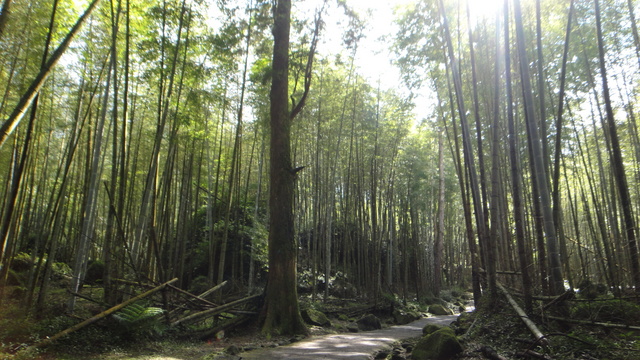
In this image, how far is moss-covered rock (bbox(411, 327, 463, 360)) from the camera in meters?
3.79

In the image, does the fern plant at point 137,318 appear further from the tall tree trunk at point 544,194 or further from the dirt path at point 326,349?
the tall tree trunk at point 544,194

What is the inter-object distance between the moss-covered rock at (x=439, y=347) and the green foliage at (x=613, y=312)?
51.4 inches

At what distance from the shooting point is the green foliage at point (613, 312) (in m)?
3.35

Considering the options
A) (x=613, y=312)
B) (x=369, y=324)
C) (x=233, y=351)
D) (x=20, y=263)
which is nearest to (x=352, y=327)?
(x=369, y=324)

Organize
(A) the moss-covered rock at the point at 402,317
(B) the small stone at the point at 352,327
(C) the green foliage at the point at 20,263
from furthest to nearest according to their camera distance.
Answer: (A) the moss-covered rock at the point at 402,317
(C) the green foliage at the point at 20,263
(B) the small stone at the point at 352,327

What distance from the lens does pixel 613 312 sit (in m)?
3.45

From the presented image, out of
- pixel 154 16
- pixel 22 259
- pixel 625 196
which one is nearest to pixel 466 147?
pixel 625 196

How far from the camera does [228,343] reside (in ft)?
16.6

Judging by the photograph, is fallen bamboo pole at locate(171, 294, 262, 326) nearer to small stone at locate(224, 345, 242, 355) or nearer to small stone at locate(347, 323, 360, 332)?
small stone at locate(224, 345, 242, 355)

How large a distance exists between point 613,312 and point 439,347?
170 cm

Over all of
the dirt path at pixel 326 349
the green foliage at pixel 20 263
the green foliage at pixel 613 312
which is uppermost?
the green foliage at pixel 20 263

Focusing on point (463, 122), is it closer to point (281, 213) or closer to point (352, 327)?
point (281, 213)

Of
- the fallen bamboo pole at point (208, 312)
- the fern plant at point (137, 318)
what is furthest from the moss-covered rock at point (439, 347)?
the fern plant at point (137, 318)

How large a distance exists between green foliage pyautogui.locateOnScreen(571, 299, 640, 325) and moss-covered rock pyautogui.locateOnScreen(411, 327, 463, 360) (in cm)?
131
